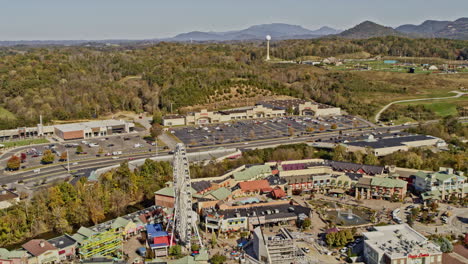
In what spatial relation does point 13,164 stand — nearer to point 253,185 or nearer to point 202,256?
point 253,185

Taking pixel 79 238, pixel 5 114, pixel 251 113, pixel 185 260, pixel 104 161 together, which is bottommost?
pixel 79 238

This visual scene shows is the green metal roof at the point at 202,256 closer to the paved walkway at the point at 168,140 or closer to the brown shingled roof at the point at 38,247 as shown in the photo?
the brown shingled roof at the point at 38,247

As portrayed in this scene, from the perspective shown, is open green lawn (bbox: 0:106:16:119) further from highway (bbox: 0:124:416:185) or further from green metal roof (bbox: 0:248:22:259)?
green metal roof (bbox: 0:248:22:259)

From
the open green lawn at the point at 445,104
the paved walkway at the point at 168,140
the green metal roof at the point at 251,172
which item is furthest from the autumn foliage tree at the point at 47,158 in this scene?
the open green lawn at the point at 445,104

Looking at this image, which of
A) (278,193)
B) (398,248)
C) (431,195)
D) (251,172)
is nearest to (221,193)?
(278,193)

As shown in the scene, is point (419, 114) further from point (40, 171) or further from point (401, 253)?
point (40, 171)

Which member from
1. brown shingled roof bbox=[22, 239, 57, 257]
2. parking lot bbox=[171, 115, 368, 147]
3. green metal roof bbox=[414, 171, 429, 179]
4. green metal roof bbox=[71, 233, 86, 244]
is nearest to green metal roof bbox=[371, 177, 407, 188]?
green metal roof bbox=[414, 171, 429, 179]
